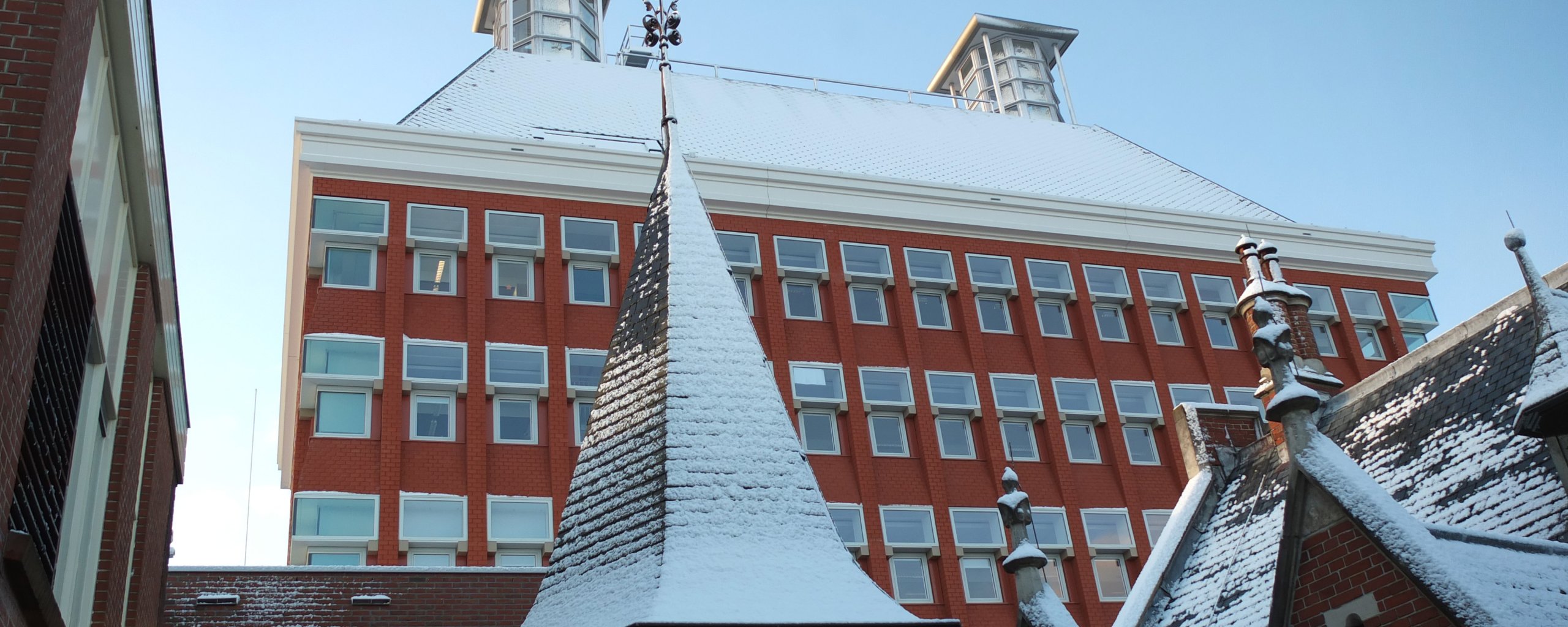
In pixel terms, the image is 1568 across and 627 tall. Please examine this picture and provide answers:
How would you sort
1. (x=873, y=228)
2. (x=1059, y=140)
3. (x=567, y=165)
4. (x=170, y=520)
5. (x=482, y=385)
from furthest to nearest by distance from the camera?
(x=1059, y=140) < (x=873, y=228) < (x=567, y=165) < (x=482, y=385) < (x=170, y=520)

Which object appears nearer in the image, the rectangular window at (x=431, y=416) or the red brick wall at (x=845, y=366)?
the red brick wall at (x=845, y=366)

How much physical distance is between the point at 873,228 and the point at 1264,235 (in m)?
12.3

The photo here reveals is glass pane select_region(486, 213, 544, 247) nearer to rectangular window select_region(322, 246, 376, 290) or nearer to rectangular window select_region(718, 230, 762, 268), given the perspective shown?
rectangular window select_region(322, 246, 376, 290)

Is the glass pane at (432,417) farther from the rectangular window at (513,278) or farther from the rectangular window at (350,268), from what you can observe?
the rectangular window at (513,278)

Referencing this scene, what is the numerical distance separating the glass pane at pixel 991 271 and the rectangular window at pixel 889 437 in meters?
5.22

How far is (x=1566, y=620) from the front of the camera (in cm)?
1195

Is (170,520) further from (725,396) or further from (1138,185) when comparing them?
(1138,185)

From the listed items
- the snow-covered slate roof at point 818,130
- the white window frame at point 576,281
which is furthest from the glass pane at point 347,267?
the white window frame at point 576,281

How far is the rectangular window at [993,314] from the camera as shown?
39.4 meters

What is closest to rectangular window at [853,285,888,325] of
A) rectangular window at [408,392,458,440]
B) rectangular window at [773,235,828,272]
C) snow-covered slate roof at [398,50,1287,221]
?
rectangular window at [773,235,828,272]

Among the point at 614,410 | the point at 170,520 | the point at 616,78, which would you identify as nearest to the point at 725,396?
the point at 614,410

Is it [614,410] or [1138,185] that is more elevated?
[1138,185]

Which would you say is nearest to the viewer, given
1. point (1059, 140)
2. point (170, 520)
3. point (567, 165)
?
point (170, 520)

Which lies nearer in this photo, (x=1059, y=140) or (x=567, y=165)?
(x=567, y=165)
